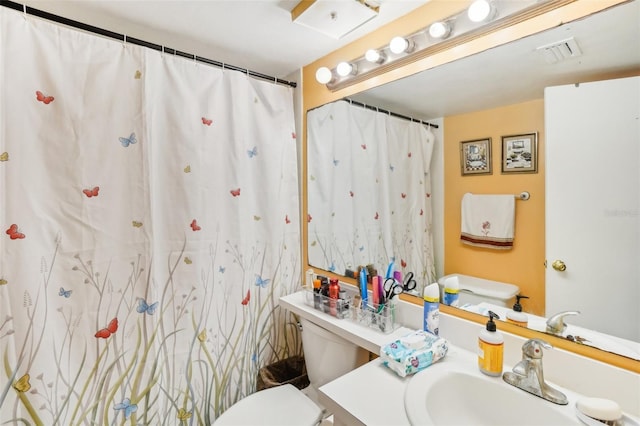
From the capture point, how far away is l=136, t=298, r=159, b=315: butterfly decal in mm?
1375

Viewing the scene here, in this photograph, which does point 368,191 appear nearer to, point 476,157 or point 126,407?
point 476,157

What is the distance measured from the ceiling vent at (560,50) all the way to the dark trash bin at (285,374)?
1.83m

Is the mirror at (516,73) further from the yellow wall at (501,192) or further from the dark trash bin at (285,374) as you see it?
the dark trash bin at (285,374)

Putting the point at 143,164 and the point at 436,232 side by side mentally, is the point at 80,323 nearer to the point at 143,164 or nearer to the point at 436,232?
the point at 143,164

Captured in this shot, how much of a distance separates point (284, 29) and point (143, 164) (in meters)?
0.90

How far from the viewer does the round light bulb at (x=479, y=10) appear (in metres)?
1.01

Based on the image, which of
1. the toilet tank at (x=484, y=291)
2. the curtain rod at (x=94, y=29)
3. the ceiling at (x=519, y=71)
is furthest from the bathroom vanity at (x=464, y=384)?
the curtain rod at (x=94, y=29)

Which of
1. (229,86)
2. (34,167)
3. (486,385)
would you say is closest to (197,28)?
(229,86)

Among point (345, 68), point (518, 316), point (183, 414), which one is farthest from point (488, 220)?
point (183, 414)

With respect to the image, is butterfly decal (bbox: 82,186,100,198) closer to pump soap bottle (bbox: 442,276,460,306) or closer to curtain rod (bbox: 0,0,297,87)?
curtain rod (bbox: 0,0,297,87)

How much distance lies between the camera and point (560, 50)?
3.14ft

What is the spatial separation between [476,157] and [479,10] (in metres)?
0.50

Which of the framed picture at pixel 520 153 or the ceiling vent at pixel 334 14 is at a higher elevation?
the ceiling vent at pixel 334 14

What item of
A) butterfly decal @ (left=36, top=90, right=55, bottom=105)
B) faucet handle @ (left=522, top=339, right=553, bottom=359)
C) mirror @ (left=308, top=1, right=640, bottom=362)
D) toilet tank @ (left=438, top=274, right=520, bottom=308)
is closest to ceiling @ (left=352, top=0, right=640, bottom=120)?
mirror @ (left=308, top=1, right=640, bottom=362)
